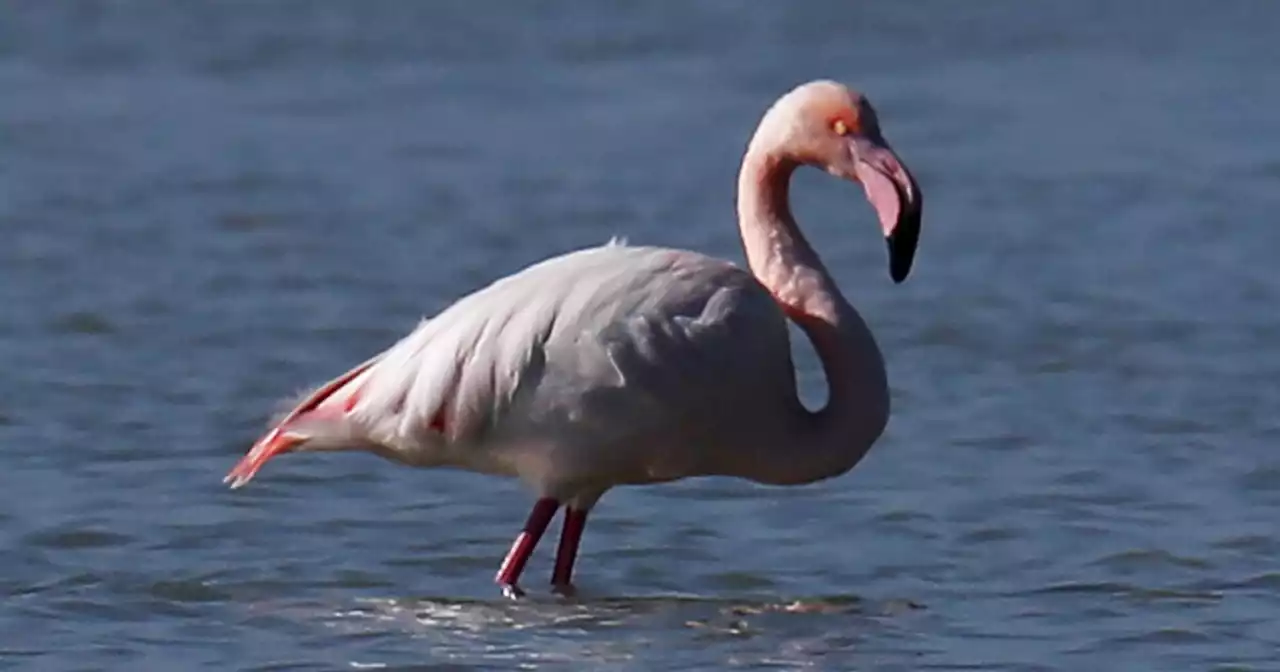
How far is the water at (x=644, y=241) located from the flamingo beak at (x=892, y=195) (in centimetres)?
88

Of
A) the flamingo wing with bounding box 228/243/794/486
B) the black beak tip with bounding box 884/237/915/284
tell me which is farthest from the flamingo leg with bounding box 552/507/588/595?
the black beak tip with bounding box 884/237/915/284

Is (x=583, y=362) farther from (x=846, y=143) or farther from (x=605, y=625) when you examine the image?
(x=846, y=143)

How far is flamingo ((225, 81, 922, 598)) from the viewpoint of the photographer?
6793 mm

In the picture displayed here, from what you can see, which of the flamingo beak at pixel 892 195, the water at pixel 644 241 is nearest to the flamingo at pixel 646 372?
the flamingo beak at pixel 892 195

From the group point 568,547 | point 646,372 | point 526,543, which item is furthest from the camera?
point 568,547

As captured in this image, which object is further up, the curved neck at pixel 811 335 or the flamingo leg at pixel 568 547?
the curved neck at pixel 811 335

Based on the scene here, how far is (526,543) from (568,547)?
5.7 inches

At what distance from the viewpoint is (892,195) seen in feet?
23.1

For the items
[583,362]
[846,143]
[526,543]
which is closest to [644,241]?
[846,143]

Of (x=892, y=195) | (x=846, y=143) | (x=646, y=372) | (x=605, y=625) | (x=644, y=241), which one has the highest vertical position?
(x=846, y=143)

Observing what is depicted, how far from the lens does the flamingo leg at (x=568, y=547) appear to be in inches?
281

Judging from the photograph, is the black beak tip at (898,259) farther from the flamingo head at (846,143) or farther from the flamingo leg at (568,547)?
the flamingo leg at (568,547)

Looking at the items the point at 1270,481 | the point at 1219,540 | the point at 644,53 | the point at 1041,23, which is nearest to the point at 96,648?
the point at 1219,540

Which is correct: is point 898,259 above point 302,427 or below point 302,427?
above
